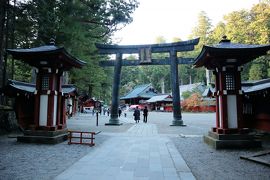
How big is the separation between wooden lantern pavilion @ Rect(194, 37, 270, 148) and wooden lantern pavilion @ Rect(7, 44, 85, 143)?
264 inches

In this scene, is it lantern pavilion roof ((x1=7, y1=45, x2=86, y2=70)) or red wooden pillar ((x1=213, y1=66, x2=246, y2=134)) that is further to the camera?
lantern pavilion roof ((x1=7, y1=45, x2=86, y2=70))

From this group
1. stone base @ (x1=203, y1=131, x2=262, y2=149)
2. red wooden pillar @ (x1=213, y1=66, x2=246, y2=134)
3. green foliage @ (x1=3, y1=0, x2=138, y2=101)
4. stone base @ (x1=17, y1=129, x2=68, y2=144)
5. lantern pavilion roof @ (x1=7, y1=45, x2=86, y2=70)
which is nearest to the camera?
stone base @ (x1=203, y1=131, x2=262, y2=149)

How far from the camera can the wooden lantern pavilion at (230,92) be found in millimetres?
9883

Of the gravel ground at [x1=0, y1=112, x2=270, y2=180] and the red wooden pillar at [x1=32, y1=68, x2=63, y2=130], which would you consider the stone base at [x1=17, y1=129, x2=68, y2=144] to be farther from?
the gravel ground at [x1=0, y1=112, x2=270, y2=180]

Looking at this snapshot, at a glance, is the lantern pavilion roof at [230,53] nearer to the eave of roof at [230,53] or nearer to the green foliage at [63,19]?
the eave of roof at [230,53]

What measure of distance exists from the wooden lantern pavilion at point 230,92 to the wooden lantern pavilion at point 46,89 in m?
6.71

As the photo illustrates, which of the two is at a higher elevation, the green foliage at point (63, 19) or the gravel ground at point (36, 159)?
the green foliage at point (63, 19)

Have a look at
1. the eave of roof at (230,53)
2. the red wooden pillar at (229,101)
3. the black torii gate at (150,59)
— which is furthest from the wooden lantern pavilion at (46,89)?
the black torii gate at (150,59)

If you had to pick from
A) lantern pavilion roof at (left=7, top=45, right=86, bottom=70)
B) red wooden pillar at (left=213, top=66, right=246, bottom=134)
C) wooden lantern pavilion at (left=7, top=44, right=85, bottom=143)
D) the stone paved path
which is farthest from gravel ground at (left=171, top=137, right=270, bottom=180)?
lantern pavilion roof at (left=7, top=45, right=86, bottom=70)

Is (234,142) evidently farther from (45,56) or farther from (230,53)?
(45,56)

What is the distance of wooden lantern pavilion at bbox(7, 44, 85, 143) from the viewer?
1116 cm

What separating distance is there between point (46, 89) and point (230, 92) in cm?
824

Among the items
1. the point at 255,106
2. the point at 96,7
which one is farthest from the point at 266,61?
the point at 96,7

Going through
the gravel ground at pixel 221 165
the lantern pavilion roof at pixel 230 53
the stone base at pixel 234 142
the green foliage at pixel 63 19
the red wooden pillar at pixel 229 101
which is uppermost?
the green foliage at pixel 63 19
